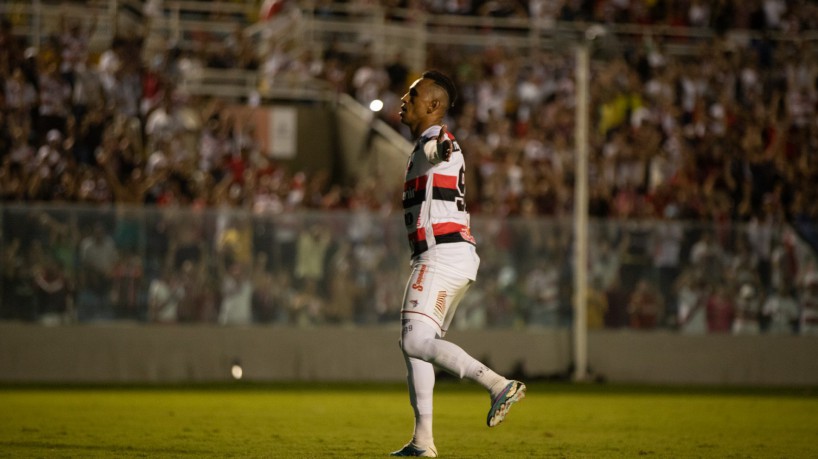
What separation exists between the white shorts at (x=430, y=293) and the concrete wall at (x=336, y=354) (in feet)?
37.2

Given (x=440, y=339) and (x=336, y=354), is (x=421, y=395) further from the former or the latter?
(x=336, y=354)

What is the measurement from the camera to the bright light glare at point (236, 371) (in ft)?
62.7

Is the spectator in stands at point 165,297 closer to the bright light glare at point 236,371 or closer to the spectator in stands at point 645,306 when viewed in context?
the bright light glare at point 236,371

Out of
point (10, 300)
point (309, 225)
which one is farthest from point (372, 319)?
point (10, 300)

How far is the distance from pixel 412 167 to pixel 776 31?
21.4 m

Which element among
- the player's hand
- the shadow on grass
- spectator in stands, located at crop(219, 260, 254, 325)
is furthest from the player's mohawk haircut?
spectator in stands, located at crop(219, 260, 254, 325)

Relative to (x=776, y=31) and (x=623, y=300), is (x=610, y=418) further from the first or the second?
(x=776, y=31)

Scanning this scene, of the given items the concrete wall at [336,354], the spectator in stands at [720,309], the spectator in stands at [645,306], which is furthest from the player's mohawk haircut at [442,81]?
the spectator in stands at [720,309]

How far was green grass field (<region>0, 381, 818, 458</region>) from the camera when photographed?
947cm

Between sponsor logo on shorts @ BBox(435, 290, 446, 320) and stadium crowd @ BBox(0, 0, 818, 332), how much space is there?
11.4 m

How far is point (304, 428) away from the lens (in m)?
11.3

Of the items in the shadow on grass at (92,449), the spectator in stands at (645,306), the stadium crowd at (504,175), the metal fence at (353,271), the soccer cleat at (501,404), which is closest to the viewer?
the soccer cleat at (501,404)

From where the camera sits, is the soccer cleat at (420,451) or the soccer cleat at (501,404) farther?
the soccer cleat at (420,451)

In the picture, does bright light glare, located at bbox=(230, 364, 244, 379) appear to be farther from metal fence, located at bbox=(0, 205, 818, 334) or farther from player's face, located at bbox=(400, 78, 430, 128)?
player's face, located at bbox=(400, 78, 430, 128)
